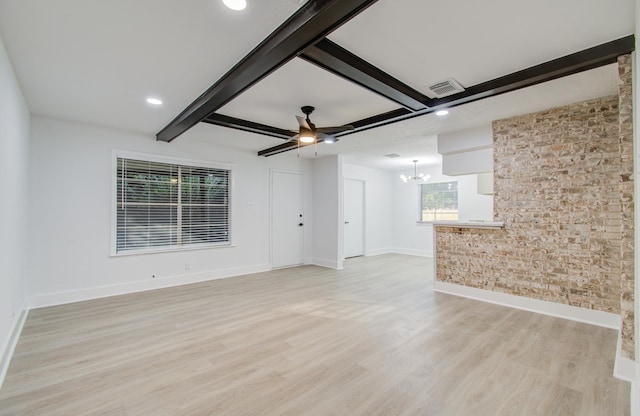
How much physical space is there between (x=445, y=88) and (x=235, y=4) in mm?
2211

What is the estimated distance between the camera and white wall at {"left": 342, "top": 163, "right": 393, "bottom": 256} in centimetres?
816

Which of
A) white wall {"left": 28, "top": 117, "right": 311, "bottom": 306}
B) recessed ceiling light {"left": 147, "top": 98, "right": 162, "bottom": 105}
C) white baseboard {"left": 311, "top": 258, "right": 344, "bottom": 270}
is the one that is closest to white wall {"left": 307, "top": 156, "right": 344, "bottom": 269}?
white baseboard {"left": 311, "top": 258, "right": 344, "bottom": 270}

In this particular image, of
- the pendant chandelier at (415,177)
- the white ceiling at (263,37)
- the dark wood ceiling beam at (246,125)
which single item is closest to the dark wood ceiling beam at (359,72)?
the white ceiling at (263,37)

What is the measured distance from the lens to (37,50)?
2.33 m

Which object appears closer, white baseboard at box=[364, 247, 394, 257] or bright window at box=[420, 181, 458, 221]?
bright window at box=[420, 181, 458, 221]

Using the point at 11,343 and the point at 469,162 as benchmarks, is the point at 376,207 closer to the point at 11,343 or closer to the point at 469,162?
the point at 469,162

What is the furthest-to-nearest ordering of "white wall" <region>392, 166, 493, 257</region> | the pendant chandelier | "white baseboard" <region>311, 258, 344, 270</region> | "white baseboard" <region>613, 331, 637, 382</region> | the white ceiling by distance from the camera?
the pendant chandelier < "white wall" <region>392, 166, 493, 257</region> < "white baseboard" <region>311, 258, 344, 270</region> < "white baseboard" <region>613, 331, 637, 382</region> < the white ceiling

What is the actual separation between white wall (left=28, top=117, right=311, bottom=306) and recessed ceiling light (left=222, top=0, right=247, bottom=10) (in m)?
2.74

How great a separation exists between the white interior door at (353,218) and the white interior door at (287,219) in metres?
1.47

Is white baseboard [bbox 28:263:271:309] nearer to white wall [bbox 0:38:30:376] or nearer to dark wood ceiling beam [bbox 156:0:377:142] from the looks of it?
white wall [bbox 0:38:30:376]

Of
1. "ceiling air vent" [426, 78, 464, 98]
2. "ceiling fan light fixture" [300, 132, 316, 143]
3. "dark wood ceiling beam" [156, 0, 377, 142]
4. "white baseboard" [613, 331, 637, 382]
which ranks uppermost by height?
"ceiling air vent" [426, 78, 464, 98]

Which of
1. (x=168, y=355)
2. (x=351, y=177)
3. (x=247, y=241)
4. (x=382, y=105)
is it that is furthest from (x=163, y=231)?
(x=351, y=177)

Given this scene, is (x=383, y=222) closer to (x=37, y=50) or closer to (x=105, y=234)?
(x=105, y=234)

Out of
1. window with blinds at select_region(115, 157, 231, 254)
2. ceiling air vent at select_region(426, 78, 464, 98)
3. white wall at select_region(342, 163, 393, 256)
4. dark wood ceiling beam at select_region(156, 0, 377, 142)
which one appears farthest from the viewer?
white wall at select_region(342, 163, 393, 256)
